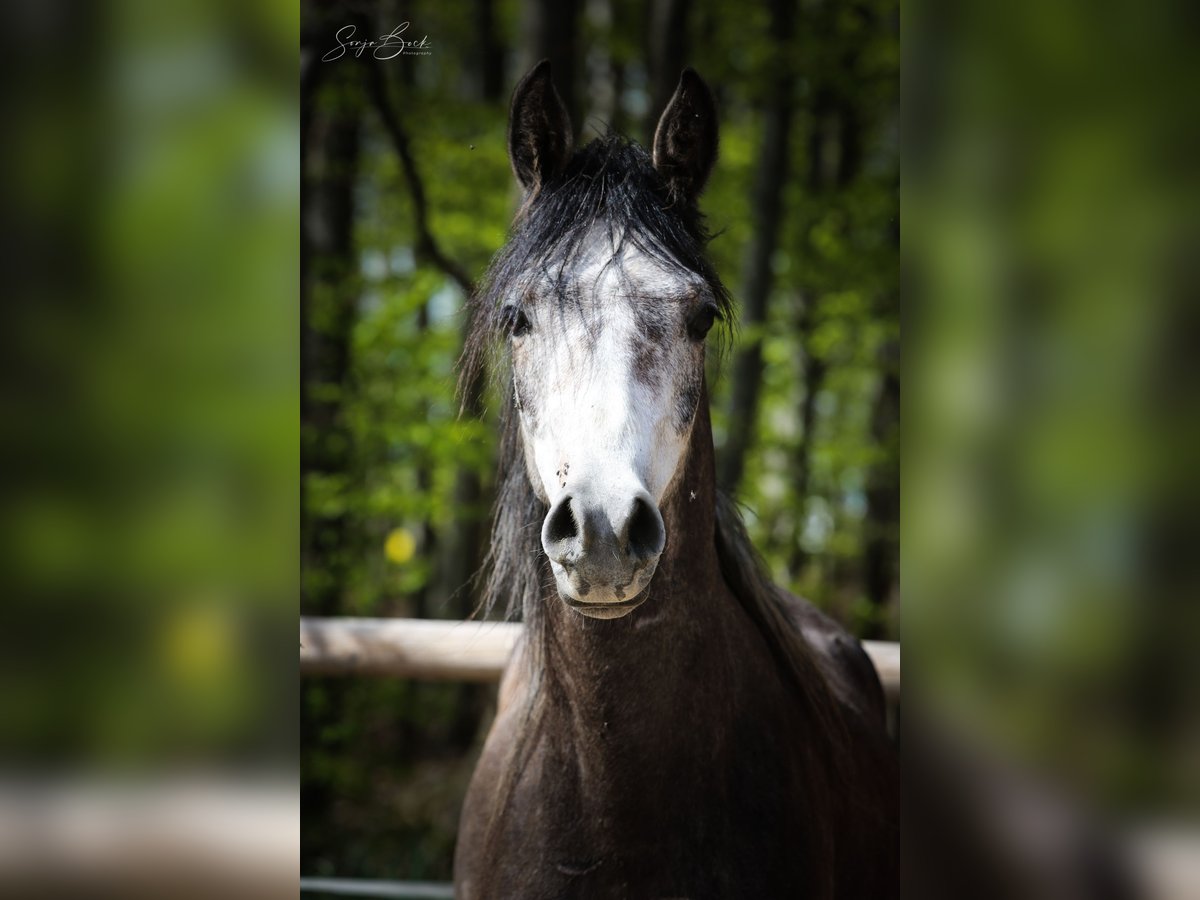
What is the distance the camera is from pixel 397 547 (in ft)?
13.6

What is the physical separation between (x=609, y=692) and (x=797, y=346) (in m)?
3.05

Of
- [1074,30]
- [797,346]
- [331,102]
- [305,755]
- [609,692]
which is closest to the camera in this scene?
[1074,30]

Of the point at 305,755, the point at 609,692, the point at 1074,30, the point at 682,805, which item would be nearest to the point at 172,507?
the point at 609,692

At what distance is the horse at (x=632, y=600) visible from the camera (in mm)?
1426

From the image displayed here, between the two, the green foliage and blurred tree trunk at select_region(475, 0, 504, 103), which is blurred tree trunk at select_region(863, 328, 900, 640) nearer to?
the green foliage

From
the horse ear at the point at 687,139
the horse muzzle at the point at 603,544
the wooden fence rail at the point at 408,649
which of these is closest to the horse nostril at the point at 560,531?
the horse muzzle at the point at 603,544

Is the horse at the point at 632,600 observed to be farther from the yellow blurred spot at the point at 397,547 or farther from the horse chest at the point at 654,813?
the yellow blurred spot at the point at 397,547

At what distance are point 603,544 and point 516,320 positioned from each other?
51cm

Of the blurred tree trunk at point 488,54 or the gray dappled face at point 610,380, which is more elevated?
the blurred tree trunk at point 488,54

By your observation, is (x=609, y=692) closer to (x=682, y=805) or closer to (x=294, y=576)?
(x=682, y=805)

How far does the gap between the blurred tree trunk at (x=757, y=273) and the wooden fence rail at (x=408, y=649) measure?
105 centimetres

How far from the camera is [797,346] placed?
4297 millimetres

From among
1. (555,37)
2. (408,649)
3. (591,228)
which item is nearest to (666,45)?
(555,37)

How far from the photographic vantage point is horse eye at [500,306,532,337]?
1.54 m
